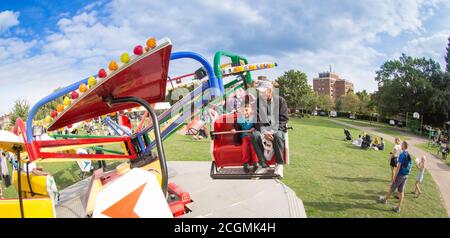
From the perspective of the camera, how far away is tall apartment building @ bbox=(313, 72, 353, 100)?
5133 inches

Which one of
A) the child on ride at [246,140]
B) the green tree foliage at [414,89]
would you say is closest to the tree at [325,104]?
the green tree foliage at [414,89]

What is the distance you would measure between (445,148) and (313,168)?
10.2 metres

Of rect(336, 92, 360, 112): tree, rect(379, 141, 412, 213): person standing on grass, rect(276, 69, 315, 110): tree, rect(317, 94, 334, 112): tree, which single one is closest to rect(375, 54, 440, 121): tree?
rect(276, 69, 315, 110): tree

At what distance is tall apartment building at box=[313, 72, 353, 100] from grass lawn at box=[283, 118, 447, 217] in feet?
403

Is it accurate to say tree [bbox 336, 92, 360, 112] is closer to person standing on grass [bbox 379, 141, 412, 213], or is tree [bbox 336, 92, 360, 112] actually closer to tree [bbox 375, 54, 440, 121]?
tree [bbox 375, 54, 440, 121]

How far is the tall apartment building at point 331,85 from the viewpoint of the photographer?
130 meters

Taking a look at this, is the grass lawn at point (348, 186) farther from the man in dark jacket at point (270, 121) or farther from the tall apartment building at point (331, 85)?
the tall apartment building at point (331, 85)

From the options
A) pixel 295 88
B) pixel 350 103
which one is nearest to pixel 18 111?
pixel 295 88

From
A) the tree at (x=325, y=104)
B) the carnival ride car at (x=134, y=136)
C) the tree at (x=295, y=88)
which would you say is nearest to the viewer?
the carnival ride car at (x=134, y=136)

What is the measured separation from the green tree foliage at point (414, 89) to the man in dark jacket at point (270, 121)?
46.2 m

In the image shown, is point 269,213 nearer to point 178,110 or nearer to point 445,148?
point 178,110

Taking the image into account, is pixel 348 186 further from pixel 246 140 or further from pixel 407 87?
pixel 407 87

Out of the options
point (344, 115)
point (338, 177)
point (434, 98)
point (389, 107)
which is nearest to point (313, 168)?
point (338, 177)
